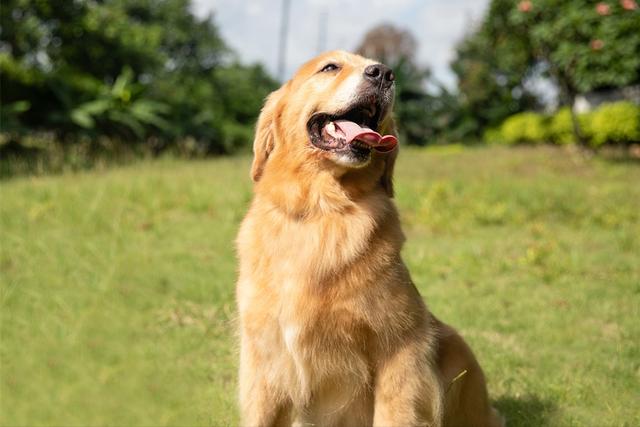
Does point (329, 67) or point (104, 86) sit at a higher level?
point (329, 67)

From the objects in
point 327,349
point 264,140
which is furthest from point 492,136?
point 327,349

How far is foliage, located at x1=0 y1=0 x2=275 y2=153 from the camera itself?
14.6 metres

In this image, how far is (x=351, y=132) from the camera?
9.57 feet

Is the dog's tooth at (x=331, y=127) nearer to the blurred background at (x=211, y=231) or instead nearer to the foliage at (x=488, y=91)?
the blurred background at (x=211, y=231)

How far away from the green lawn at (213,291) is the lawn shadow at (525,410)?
0.01 m

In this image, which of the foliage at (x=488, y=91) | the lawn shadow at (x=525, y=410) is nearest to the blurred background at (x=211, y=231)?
the lawn shadow at (x=525, y=410)

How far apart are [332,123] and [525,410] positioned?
76.1 inches

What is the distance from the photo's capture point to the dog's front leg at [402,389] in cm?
263

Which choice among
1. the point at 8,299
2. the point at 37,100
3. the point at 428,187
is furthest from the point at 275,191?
the point at 37,100

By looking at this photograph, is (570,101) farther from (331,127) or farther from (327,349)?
(327,349)

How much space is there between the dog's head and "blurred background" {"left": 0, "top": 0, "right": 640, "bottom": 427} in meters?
1.01

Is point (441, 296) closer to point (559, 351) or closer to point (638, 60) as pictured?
point (559, 351)

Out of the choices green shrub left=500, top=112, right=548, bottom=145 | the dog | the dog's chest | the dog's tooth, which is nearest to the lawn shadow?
the dog

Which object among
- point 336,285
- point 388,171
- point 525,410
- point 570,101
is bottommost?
point 525,410
